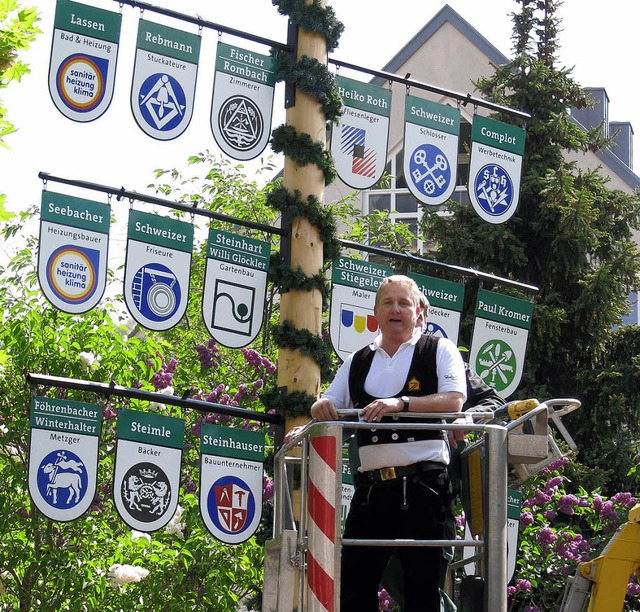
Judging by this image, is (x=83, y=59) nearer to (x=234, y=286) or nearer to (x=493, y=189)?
(x=234, y=286)

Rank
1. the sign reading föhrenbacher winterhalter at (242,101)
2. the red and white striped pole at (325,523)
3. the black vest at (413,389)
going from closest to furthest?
the red and white striped pole at (325,523) < the black vest at (413,389) < the sign reading föhrenbacher winterhalter at (242,101)

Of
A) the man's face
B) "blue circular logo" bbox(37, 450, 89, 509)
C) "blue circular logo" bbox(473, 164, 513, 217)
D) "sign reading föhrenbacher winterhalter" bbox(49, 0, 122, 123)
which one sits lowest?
"blue circular logo" bbox(37, 450, 89, 509)

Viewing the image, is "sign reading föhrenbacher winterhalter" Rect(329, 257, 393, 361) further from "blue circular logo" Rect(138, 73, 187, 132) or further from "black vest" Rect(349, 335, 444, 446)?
"black vest" Rect(349, 335, 444, 446)

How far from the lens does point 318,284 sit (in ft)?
29.0

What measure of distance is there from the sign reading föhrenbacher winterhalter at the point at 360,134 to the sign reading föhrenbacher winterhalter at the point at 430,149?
22cm

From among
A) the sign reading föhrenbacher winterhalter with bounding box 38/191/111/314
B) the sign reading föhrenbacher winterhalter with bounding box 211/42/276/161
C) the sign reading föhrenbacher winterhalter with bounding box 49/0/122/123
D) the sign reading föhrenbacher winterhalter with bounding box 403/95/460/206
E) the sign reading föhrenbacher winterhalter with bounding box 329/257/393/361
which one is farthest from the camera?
the sign reading föhrenbacher winterhalter with bounding box 403/95/460/206

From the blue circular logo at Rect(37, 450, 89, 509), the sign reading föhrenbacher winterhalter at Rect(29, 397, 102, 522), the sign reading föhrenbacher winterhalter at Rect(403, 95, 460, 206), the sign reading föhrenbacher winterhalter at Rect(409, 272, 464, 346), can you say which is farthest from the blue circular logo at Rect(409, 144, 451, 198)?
the blue circular logo at Rect(37, 450, 89, 509)

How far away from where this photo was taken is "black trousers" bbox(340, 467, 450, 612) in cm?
551

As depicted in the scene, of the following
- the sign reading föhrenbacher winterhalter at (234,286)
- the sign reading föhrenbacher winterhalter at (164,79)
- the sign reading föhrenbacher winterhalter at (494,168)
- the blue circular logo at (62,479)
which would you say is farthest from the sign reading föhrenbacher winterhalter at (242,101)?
the blue circular logo at (62,479)

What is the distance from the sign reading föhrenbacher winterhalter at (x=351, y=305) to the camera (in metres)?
9.33

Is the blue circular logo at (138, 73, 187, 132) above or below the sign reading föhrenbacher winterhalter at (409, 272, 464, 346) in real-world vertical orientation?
above

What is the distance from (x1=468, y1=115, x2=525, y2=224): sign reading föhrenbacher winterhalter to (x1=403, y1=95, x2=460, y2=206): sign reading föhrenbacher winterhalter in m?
0.26

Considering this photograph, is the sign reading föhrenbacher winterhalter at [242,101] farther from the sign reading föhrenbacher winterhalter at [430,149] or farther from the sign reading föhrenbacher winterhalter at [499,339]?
the sign reading föhrenbacher winterhalter at [499,339]

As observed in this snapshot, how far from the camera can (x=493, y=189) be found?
10.3 metres
